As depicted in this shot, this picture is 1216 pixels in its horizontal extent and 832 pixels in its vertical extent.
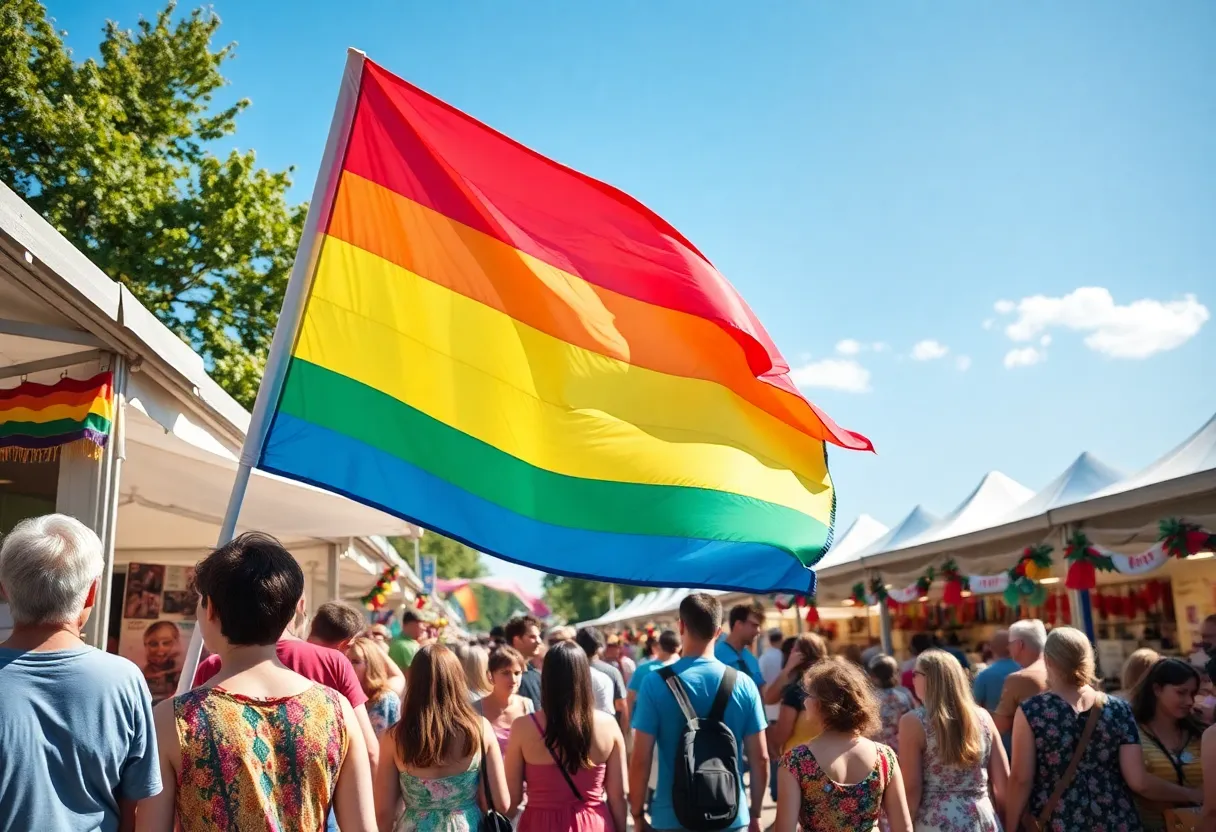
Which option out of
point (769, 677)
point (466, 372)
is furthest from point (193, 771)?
point (769, 677)

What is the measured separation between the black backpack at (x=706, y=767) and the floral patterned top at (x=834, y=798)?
400mm

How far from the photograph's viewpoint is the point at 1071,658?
471cm

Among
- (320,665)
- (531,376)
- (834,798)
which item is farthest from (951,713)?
(320,665)

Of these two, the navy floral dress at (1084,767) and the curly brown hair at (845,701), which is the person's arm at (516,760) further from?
the navy floral dress at (1084,767)

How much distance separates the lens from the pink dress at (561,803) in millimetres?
4211

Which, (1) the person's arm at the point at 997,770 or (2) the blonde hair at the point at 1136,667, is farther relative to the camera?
(2) the blonde hair at the point at 1136,667

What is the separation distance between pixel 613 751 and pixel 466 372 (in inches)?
72.7

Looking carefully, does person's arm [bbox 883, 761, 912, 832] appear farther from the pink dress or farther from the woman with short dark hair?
the woman with short dark hair

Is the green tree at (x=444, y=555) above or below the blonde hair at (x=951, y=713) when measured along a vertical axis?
above

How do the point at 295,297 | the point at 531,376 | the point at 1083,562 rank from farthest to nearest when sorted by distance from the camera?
the point at 1083,562
the point at 531,376
the point at 295,297

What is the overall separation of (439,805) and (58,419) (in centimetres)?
271

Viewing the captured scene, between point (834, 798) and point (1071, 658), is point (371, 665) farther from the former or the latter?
point (1071, 658)

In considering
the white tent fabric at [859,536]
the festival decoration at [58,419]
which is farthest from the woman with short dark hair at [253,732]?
the white tent fabric at [859,536]

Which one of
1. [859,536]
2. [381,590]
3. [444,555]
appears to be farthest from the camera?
[444,555]
